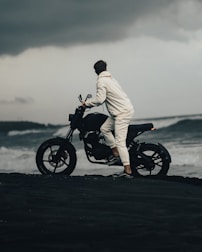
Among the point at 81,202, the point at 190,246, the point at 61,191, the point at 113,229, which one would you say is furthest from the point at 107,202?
the point at 190,246

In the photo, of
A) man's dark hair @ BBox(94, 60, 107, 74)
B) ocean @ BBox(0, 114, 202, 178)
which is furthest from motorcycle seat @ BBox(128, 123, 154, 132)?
ocean @ BBox(0, 114, 202, 178)

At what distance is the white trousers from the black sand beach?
47 centimetres

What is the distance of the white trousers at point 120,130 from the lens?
1002 centimetres

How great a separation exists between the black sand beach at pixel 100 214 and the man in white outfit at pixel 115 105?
23.0 inches

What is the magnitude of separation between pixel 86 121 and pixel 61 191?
2.18 m

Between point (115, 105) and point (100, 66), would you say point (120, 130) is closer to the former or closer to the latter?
point (115, 105)

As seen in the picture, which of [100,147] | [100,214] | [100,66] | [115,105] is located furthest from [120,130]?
[100,214]

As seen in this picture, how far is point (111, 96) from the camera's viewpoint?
395 inches

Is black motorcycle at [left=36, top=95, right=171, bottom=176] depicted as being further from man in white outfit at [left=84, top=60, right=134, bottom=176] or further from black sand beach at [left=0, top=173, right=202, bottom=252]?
black sand beach at [left=0, top=173, right=202, bottom=252]

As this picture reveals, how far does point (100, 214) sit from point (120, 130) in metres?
3.35

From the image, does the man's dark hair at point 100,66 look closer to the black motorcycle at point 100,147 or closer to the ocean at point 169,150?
the black motorcycle at point 100,147

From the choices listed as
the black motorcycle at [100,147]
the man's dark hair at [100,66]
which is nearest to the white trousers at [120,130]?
the black motorcycle at [100,147]

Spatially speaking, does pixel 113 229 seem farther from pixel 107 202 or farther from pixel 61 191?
pixel 61 191

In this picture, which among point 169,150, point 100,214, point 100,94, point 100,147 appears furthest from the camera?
point 169,150
